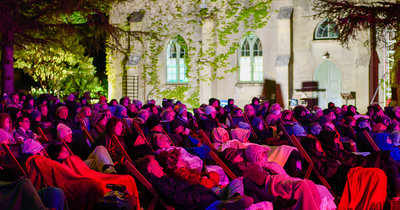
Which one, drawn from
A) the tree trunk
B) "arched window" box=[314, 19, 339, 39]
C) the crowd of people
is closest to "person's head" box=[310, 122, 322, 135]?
the crowd of people

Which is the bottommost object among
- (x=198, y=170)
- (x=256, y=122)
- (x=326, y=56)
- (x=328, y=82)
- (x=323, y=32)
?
(x=198, y=170)

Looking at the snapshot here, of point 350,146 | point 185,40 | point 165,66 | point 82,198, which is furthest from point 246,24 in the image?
point 82,198

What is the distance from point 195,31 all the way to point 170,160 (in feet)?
63.9

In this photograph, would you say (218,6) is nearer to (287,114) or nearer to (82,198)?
(287,114)

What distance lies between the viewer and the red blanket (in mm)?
5410

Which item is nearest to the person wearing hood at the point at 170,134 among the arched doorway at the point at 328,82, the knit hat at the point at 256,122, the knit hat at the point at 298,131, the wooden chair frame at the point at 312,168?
the knit hat at the point at 298,131

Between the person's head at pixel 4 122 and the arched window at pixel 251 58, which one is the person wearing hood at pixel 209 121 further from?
the arched window at pixel 251 58

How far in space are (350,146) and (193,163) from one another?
3.12 m

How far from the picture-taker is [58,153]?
225 inches

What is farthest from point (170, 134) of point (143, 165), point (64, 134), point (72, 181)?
point (72, 181)

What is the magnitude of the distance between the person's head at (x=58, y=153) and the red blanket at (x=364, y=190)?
3.66 meters

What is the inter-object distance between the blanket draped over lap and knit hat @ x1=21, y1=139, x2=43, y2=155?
29 centimetres

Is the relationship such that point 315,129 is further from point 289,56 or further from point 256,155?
point 289,56

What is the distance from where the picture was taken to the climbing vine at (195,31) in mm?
23516
